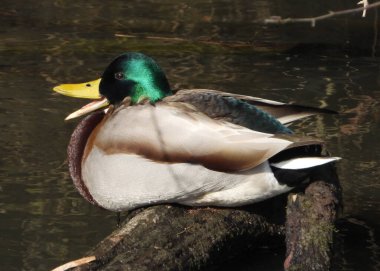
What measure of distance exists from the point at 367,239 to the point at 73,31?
4539mm

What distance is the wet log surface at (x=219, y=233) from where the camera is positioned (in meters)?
4.32

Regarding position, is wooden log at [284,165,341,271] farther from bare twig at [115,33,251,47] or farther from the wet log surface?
bare twig at [115,33,251,47]

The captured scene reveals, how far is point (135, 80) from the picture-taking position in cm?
505

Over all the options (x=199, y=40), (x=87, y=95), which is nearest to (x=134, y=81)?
(x=87, y=95)

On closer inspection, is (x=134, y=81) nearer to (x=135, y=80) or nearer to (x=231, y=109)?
(x=135, y=80)

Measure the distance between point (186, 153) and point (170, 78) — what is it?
3.32 m

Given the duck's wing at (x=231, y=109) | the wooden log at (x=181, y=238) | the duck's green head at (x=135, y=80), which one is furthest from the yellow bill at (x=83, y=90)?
the wooden log at (x=181, y=238)

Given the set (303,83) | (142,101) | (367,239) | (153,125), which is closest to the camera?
(153,125)

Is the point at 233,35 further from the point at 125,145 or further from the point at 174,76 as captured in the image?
the point at 125,145

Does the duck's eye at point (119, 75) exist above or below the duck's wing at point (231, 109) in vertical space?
above

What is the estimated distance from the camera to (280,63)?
27.5 feet

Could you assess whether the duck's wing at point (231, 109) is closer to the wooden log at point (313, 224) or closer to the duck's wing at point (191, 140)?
the duck's wing at point (191, 140)

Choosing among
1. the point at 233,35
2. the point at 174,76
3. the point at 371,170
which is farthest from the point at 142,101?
the point at 233,35

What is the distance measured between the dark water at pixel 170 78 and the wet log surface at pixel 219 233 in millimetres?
237
